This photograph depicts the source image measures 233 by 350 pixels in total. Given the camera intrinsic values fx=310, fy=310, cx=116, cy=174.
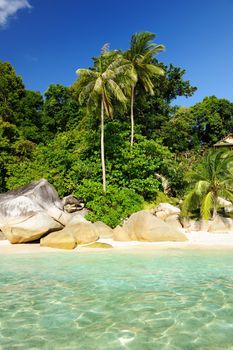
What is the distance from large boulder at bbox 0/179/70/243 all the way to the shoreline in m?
0.61

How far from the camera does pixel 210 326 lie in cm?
534

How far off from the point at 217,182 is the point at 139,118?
1137 cm

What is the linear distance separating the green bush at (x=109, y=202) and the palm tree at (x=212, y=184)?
3.27 metres

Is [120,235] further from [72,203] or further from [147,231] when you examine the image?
[72,203]

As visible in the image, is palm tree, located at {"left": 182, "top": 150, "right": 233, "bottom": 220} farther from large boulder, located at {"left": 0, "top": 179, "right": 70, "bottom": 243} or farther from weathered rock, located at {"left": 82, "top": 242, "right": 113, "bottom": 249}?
large boulder, located at {"left": 0, "top": 179, "right": 70, "bottom": 243}

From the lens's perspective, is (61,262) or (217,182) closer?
(61,262)

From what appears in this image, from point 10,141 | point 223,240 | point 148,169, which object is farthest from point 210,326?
point 10,141

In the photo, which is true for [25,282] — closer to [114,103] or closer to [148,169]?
[148,169]

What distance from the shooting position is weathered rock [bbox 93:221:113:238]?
17.0m

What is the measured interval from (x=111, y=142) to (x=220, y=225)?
9.15 meters

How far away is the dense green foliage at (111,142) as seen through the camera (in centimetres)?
2011

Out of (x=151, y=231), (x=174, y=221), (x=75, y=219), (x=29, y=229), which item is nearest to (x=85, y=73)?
(x=75, y=219)

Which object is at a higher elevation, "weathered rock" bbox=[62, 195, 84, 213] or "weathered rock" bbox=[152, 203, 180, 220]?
"weathered rock" bbox=[62, 195, 84, 213]

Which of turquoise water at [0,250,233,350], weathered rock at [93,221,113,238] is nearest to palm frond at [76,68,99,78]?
weathered rock at [93,221,113,238]
